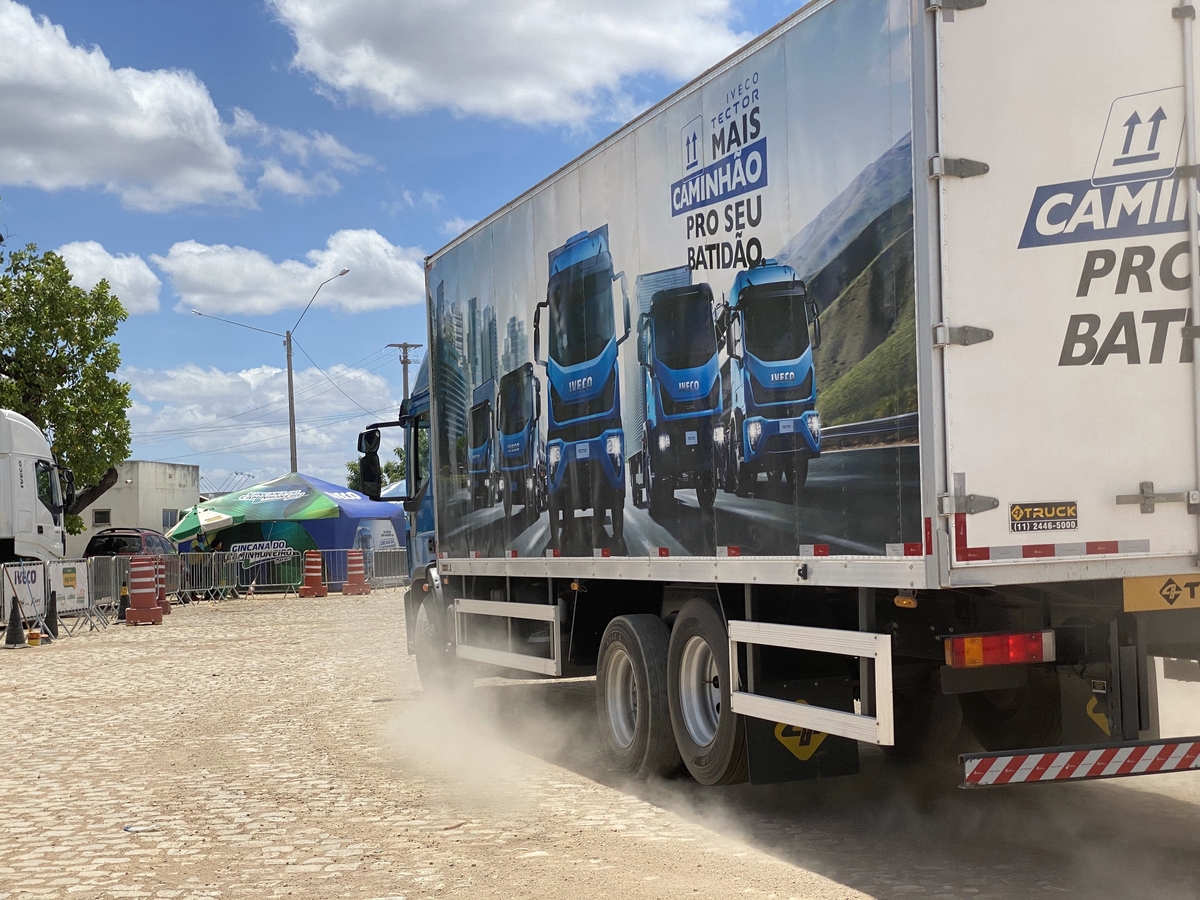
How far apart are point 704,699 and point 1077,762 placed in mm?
2772

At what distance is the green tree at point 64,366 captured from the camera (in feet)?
110

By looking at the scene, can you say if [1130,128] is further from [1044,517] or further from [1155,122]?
[1044,517]

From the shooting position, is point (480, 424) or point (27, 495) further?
point (27, 495)

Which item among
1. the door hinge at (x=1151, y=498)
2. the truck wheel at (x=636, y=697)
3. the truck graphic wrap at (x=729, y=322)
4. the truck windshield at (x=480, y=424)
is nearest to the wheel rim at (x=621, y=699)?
the truck wheel at (x=636, y=697)

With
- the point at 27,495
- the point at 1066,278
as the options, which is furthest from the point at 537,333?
the point at 27,495

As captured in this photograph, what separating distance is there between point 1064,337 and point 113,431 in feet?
106

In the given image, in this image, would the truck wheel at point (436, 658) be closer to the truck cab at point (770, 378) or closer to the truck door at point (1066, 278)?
the truck cab at point (770, 378)

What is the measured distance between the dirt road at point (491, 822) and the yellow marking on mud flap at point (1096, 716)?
2.15ft

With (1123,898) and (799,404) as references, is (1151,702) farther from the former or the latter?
(799,404)

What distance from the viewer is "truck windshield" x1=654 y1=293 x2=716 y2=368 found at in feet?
25.1

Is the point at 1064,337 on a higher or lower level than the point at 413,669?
higher

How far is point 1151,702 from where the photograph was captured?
5.99 meters

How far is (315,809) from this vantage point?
317 inches

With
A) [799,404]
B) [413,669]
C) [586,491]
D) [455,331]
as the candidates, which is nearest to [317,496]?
[413,669]
